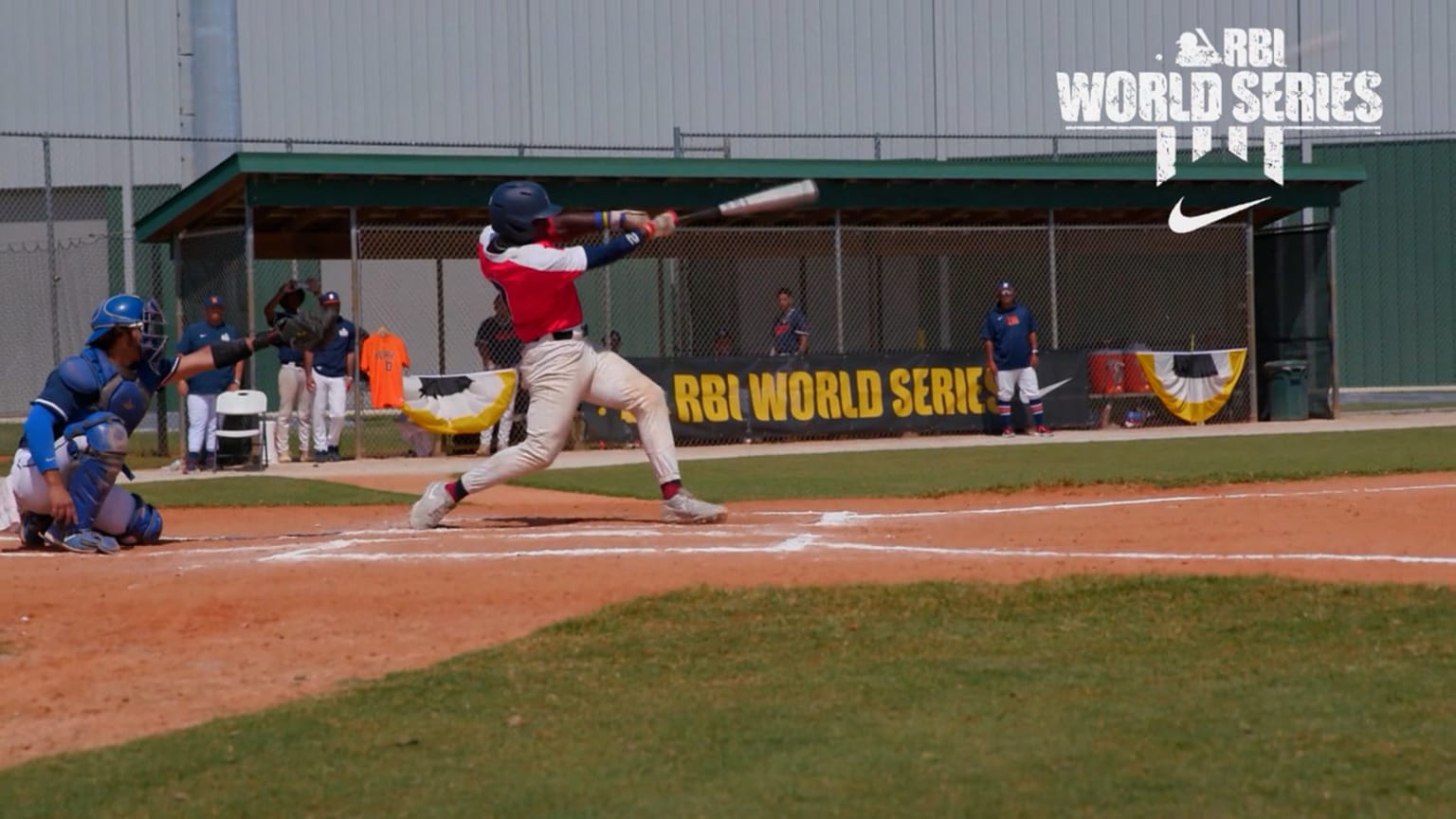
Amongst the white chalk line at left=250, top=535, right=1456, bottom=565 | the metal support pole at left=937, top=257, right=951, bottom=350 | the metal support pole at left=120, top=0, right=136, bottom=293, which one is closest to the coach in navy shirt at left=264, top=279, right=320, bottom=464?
the metal support pole at left=120, top=0, right=136, bottom=293

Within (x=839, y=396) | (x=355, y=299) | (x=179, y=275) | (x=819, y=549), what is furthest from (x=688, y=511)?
(x=179, y=275)

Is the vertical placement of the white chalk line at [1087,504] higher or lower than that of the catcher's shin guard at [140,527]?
lower

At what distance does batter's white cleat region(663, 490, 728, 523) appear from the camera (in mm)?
9898

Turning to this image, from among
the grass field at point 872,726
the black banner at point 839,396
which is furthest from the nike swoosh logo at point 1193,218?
the grass field at point 872,726

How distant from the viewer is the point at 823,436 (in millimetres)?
21078

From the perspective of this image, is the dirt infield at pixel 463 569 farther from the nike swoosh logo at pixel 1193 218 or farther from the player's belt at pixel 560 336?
the nike swoosh logo at pixel 1193 218

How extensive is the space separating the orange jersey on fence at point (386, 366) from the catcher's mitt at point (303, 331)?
10449mm

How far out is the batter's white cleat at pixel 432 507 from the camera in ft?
32.7

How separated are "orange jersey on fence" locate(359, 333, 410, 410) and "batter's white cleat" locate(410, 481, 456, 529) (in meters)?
9.77

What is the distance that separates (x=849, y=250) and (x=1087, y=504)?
14.5 meters

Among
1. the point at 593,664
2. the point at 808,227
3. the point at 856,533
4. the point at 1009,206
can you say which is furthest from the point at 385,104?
the point at 593,664

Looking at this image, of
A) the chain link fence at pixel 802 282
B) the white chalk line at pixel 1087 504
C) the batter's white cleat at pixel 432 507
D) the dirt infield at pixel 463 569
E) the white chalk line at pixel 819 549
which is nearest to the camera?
the dirt infield at pixel 463 569

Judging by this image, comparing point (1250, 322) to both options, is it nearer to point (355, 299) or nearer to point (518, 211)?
point (355, 299)

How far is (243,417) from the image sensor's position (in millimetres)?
17578
